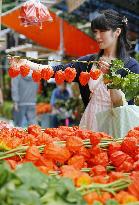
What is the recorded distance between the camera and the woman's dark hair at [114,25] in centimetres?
472

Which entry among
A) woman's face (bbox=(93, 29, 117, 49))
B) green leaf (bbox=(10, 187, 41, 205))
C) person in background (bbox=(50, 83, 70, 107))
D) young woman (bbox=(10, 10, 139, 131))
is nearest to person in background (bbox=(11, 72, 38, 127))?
person in background (bbox=(50, 83, 70, 107))

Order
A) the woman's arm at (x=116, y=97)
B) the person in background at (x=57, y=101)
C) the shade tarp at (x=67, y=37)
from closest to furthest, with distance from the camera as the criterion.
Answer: the woman's arm at (x=116, y=97) < the person in background at (x=57, y=101) < the shade tarp at (x=67, y=37)

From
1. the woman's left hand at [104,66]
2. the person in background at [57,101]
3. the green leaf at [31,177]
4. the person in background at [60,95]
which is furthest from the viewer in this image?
the person in background at [60,95]

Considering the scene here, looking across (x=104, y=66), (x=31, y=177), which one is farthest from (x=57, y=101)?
(x=31, y=177)

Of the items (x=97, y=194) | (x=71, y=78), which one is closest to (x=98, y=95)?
(x=71, y=78)

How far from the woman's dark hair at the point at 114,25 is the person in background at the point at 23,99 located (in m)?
5.59

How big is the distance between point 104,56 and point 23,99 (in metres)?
5.86

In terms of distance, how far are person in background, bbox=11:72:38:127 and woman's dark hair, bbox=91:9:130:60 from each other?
5.59 m

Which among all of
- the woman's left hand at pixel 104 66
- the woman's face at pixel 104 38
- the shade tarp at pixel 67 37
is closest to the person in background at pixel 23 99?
the shade tarp at pixel 67 37

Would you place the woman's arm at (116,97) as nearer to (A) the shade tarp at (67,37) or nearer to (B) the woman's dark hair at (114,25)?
(B) the woman's dark hair at (114,25)

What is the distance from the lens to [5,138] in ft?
10.6

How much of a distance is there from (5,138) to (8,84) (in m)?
15.7

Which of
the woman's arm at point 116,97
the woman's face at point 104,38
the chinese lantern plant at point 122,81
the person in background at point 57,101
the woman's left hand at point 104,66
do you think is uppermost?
the woman's face at point 104,38

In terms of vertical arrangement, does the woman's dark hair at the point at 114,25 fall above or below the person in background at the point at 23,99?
above
